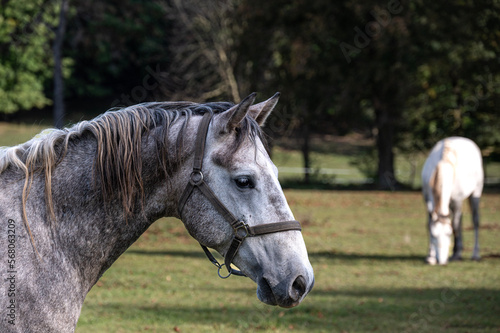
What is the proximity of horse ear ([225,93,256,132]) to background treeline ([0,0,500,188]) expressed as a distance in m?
16.3

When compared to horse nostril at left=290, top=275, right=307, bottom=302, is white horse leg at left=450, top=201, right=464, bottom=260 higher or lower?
lower

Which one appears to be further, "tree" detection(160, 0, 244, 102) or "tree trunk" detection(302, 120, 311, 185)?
"tree" detection(160, 0, 244, 102)

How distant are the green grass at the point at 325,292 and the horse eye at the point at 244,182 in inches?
152

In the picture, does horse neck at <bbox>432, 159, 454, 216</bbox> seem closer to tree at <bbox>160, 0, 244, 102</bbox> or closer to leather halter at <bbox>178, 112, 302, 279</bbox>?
leather halter at <bbox>178, 112, 302, 279</bbox>

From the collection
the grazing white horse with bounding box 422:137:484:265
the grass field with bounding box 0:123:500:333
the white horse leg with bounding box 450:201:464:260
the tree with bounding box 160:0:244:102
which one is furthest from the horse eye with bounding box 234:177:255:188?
the tree with bounding box 160:0:244:102

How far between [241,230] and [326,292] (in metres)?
5.71

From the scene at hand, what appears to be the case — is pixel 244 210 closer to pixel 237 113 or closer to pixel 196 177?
pixel 196 177

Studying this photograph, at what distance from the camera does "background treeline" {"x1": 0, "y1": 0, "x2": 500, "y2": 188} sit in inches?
810

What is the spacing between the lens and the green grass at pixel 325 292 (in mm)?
6207

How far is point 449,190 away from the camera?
965 centimetres

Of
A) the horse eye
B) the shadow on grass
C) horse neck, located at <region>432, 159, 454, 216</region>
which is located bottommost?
the shadow on grass

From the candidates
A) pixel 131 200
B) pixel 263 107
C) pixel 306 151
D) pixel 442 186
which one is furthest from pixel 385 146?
pixel 131 200

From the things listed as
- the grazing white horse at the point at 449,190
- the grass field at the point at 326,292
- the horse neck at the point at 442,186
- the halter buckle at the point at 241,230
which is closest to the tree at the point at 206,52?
the grass field at the point at 326,292

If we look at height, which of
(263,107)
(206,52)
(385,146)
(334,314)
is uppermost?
(263,107)
